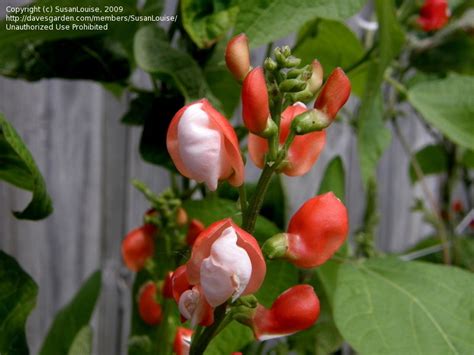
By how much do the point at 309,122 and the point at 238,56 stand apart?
2.3 inches

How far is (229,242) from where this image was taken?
0.34 meters

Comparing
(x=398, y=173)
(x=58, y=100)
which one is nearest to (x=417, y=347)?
(x=58, y=100)

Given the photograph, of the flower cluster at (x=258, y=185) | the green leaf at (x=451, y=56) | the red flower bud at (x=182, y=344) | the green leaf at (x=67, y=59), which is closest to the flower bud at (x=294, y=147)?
the flower cluster at (x=258, y=185)

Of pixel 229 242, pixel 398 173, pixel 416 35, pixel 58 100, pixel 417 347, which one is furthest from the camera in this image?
pixel 398 173

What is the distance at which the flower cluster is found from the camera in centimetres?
35

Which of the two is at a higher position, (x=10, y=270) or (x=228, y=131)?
(x=228, y=131)

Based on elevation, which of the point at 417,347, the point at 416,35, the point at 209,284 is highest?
the point at 416,35

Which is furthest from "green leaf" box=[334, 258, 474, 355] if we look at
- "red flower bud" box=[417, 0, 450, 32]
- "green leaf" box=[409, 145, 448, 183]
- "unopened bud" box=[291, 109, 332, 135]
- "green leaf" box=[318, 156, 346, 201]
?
"green leaf" box=[409, 145, 448, 183]

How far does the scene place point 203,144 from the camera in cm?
36

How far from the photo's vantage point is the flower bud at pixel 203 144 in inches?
13.9

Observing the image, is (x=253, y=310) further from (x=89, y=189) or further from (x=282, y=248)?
(x=89, y=189)

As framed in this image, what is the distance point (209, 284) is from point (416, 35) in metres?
0.81

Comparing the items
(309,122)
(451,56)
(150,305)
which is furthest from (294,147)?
(451,56)

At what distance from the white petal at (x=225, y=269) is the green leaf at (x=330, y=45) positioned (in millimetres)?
464
